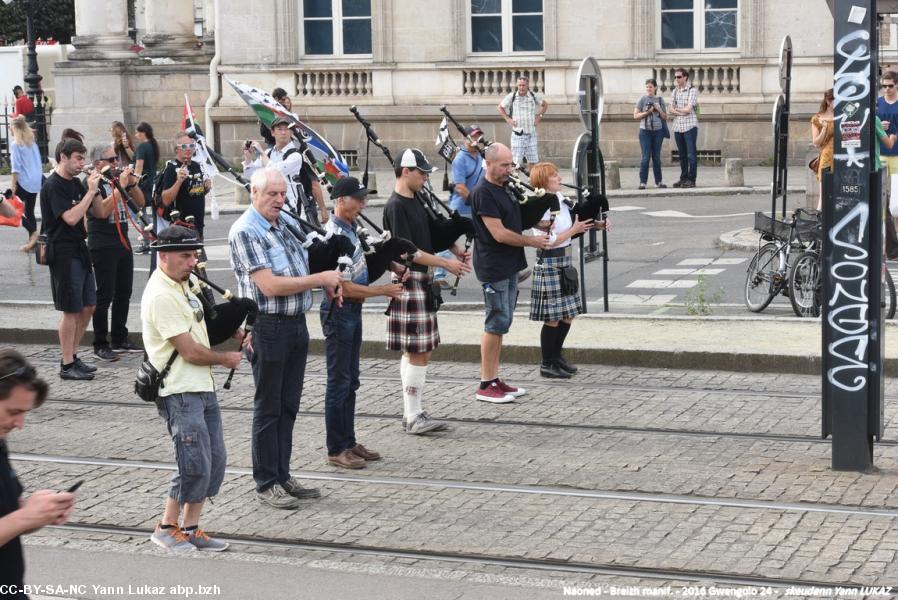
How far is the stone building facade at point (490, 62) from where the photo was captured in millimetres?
29047

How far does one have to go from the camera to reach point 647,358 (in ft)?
40.3

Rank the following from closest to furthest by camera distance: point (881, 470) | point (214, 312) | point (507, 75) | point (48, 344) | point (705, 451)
A: point (214, 312)
point (881, 470)
point (705, 451)
point (48, 344)
point (507, 75)

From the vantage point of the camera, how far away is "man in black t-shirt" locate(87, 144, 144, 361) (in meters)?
13.0

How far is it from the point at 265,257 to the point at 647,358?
4823mm

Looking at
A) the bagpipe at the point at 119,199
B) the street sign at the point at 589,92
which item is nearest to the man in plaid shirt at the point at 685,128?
the street sign at the point at 589,92

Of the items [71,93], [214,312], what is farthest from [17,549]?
[71,93]

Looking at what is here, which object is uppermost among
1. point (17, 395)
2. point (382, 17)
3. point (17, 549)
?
point (382, 17)

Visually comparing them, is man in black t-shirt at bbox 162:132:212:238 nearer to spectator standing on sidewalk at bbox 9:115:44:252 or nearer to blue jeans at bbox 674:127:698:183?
spectator standing on sidewalk at bbox 9:115:44:252

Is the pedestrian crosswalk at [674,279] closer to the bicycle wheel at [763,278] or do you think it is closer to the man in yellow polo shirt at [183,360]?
the bicycle wheel at [763,278]

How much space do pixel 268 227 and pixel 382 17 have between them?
905 inches

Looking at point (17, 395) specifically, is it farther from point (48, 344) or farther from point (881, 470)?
point (48, 344)

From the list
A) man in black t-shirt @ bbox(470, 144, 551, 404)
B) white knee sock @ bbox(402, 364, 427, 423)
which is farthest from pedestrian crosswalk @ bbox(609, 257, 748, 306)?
white knee sock @ bbox(402, 364, 427, 423)

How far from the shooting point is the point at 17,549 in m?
4.77

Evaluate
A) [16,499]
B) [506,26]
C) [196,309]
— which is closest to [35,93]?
[506,26]
